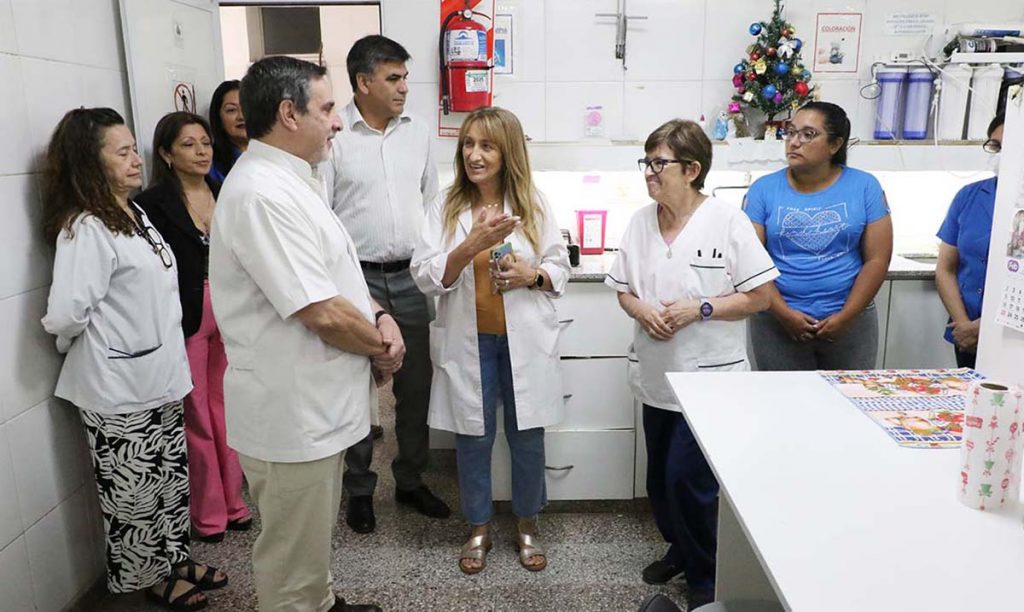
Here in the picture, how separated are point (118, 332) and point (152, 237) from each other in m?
0.28

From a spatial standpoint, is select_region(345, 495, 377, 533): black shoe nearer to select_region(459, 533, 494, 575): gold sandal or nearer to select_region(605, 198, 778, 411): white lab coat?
select_region(459, 533, 494, 575): gold sandal

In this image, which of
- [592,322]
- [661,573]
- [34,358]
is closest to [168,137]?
[34,358]

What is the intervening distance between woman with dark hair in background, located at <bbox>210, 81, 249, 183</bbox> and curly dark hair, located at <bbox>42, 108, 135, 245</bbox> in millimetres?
710

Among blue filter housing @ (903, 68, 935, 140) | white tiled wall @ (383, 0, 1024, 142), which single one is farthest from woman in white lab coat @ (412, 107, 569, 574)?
blue filter housing @ (903, 68, 935, 140)

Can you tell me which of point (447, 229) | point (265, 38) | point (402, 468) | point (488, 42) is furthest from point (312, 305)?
point (265, 38)

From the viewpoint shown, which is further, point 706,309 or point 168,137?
point 168,137

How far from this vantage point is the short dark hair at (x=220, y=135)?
2754mm

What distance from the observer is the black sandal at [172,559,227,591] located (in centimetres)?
229

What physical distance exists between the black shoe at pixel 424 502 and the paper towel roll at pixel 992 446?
6.43ft

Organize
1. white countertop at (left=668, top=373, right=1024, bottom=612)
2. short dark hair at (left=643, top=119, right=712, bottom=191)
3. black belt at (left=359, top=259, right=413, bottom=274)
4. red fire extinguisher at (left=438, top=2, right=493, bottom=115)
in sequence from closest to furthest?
white countertop at (left=668, top=373, right=1024, bottom=612) → short dark hair at (left=643, top=119, right=712, bottom=191) → black belt at (left=359, top=259, right=413, bottom=274) → red fire extinguisher at (left=438, top=2, right=493, bottom=115)

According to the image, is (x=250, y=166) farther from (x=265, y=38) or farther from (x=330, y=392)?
(x=265, y=38)

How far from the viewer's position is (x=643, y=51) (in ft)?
10.5

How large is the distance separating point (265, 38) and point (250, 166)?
4.27 meters

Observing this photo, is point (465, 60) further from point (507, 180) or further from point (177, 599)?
point (177, 599)
